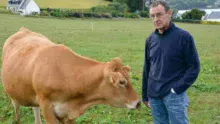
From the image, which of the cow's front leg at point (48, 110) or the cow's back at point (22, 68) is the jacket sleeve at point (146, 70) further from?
the cow's back at point (22, 68)

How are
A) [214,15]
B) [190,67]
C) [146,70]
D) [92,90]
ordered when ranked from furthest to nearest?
1. [214,15]
2. [146,70]
3. [92,90]
4. [190,67]

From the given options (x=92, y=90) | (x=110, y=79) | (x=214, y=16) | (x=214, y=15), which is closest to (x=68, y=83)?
(x=92, y=90)

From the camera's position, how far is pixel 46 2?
10712 centimetres

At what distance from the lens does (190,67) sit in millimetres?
4066

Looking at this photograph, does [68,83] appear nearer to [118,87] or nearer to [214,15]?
[118,87]

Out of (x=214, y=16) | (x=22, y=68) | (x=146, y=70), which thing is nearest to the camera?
(x=146, y=70)

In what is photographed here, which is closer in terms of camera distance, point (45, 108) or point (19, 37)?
point (45, 108)

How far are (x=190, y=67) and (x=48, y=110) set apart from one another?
7.17 ft

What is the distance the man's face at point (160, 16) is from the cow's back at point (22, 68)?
79.7 inches

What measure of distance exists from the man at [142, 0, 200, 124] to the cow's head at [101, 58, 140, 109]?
12.5 inches

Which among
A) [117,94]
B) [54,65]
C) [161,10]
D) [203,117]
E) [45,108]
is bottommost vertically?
[203,117]

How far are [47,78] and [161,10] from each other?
1898 millimetres

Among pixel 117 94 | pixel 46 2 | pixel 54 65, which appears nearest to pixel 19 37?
pixel 54 65

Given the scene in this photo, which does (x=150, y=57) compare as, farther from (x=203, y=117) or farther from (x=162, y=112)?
(x=203, y=117)
